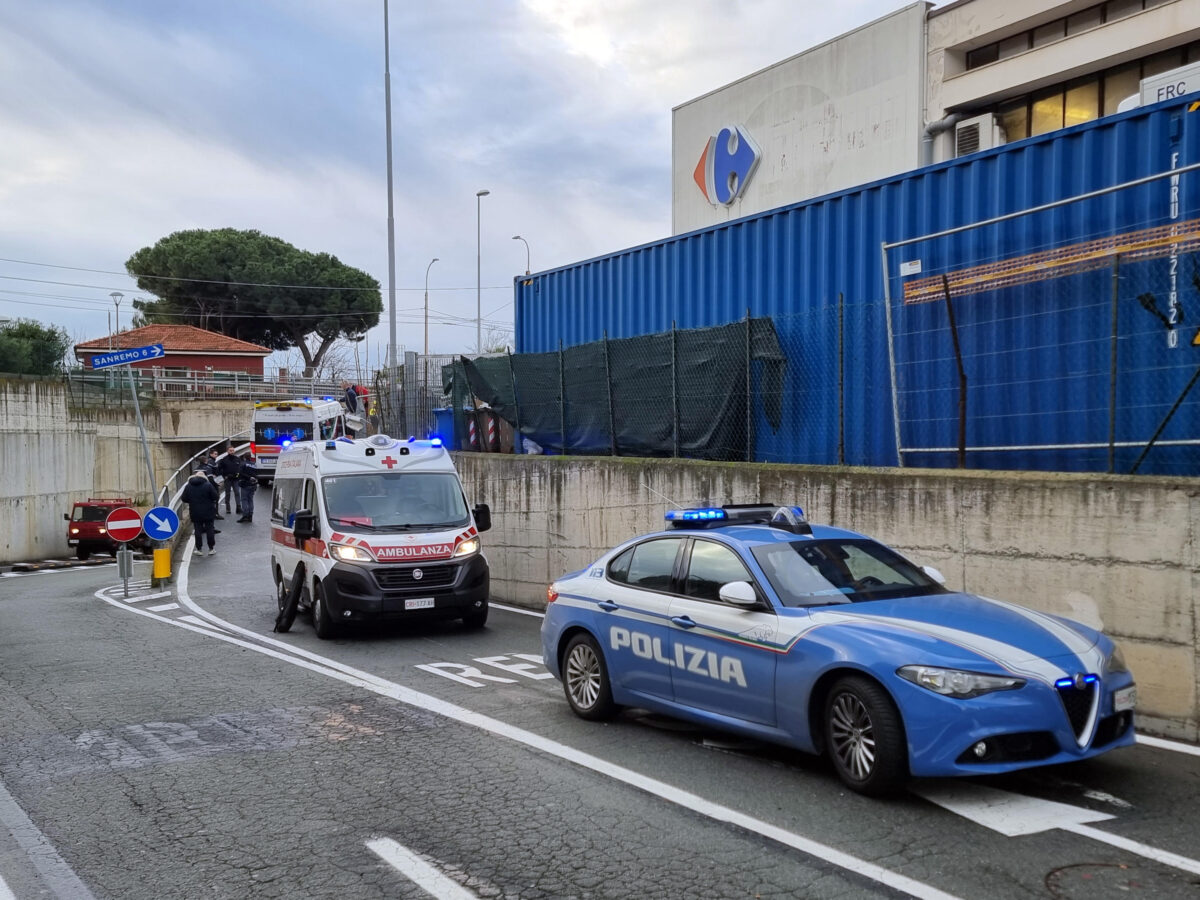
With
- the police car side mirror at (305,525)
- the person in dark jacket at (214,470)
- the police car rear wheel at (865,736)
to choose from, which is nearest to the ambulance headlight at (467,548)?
the police car side mirror at (305,525)

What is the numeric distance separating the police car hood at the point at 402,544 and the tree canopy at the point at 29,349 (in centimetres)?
2875

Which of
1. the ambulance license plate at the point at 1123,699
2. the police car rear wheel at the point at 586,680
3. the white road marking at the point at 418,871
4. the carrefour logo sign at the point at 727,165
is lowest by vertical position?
the white road marking at the point at 418,871

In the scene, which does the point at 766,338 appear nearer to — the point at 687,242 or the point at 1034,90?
the point at 687,242

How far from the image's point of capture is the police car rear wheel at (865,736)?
543 cm

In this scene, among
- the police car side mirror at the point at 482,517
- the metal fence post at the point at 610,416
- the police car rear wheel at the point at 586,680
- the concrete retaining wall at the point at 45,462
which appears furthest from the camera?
the concrete retaining wall at the point at 45,462

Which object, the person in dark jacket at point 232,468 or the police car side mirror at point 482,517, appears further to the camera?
the person in dark jacket at point 232,468

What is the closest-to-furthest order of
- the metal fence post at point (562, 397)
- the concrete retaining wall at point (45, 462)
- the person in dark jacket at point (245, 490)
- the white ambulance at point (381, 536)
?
1. the white ambulance at point (381, 536)
2. the metal fence post at point (562, 397)
3. the person in dark jacket at point (245, 490)
4. the concrete retaining wall at point (45, 462)

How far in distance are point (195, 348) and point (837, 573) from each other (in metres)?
57.8

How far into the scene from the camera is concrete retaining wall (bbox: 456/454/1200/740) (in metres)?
7.34

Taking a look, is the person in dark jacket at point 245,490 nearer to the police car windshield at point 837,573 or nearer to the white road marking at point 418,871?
the police car windshield at point 837,573

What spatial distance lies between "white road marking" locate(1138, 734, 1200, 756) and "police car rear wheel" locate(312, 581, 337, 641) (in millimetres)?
8122

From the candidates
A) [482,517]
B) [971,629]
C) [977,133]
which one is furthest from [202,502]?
[971,629]

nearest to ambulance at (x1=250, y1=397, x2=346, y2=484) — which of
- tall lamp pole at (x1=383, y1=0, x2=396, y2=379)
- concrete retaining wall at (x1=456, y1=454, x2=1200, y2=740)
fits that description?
tall lamp pole at (x1=383, y1=0, x2=396, y2=379)

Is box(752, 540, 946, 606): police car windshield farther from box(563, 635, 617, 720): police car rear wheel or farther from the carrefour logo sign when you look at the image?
the carrefour logo sign
